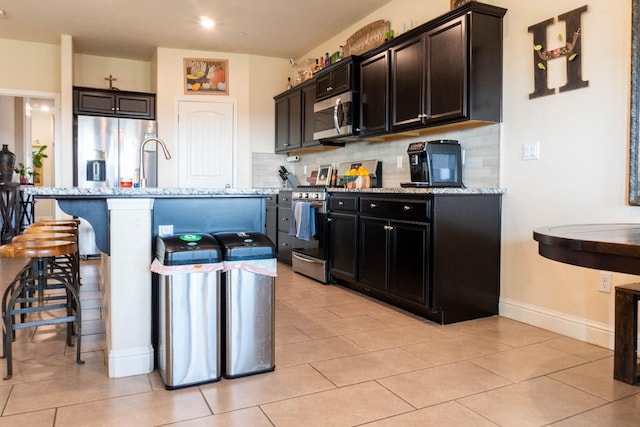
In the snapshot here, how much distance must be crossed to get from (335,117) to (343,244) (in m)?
1.29

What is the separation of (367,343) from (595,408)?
118cm

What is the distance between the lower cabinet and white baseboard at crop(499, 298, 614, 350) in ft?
0.43

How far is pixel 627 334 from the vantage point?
2.12m

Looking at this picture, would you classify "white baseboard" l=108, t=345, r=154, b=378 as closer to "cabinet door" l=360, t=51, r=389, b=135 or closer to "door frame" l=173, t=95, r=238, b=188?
"cabinet door" l=360, t=51, r=389, b=135

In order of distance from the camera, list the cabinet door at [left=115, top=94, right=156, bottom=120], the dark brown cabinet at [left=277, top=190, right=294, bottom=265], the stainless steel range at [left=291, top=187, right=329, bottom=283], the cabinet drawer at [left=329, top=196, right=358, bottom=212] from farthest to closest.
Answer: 1. the cabinet door at [left=115, top=94, right=156, bottom=120]
2. the dark brown cabinet at [left=277, top=190, right=294, bottom=265]
3. the stainless steel range at [left=291, top=187, right=329, bottom=283]
4. the cabinet drawer at [left=329, top=196, right=358, bottom=212]

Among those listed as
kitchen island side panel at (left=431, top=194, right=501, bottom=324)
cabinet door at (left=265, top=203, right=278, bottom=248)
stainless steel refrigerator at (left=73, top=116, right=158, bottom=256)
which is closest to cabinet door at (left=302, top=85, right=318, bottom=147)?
cabinet door at (left=265, top=203, right=278, bottom=248)

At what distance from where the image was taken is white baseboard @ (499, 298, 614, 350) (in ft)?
8.71

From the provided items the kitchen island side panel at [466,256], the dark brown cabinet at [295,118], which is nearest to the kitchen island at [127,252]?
the kitchen island side panel at [466,256]

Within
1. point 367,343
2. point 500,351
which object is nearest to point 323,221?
point 367,343

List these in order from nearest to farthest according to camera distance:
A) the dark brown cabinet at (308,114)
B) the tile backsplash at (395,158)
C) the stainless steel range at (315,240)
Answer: the tile backsplash at (395,158) → the stainless steel range at (315,240) → the dark brown cabinet at (308,114)

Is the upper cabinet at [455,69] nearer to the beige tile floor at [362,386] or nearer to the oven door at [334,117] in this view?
the oven door at [334,117]

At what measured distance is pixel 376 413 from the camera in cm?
184

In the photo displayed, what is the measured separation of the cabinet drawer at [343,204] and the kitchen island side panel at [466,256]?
989 millimetres

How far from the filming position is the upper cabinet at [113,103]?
575cm
